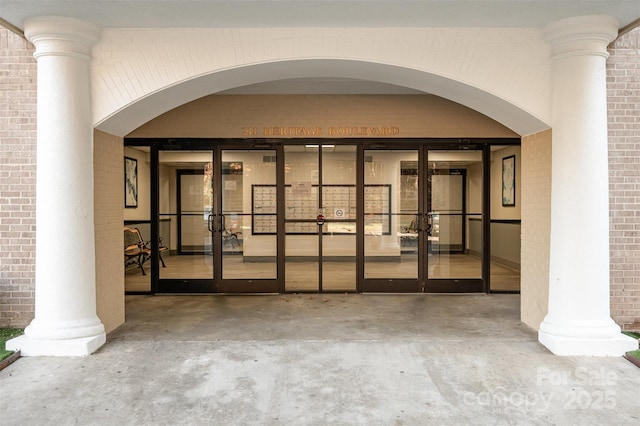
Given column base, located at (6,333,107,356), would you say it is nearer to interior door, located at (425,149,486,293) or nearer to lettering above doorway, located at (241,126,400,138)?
lettering above doorway, located at (241,126,400,138)

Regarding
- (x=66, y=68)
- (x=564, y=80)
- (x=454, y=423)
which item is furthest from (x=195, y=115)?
(x=454, y=423)

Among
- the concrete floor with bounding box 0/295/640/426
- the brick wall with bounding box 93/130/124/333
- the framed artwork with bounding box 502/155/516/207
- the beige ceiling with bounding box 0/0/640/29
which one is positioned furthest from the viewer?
the framed artwork with bounding box 502/155/516/207

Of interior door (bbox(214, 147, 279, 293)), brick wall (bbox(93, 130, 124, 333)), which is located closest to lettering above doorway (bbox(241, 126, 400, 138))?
interior door (bbox(214, 147, 279, 293))

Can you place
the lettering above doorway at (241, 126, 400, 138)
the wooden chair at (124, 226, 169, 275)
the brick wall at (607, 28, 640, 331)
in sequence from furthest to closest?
the wooden chair at (124, 226, 169, 275), the lettering above doorway at (241, 126, 400, 138), the brick wall at (607, 28, 640, 331)

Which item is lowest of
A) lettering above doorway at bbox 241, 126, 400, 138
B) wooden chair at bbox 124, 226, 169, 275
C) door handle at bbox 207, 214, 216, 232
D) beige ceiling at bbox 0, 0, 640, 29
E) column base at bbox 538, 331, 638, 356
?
column base at bbox 538, 331, 638, 356

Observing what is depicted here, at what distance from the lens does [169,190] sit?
7535 mm

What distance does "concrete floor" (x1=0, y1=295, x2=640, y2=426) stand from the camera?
327 cm

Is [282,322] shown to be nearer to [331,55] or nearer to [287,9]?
[331,55]

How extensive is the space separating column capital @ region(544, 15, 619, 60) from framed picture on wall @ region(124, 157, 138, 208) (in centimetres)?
768

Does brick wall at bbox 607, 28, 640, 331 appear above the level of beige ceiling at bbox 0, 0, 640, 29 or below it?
below

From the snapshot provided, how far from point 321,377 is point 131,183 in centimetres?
705

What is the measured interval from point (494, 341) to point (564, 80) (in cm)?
279

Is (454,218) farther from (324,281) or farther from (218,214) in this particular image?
(218,214)

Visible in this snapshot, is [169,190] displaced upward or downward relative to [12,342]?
upward
